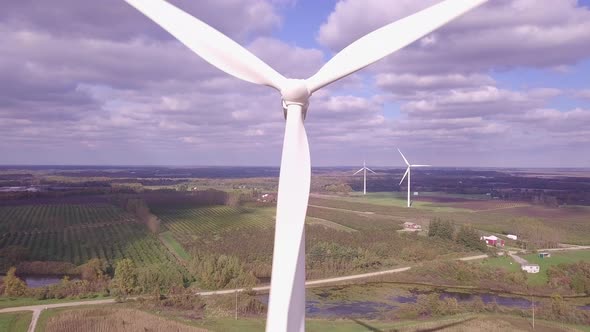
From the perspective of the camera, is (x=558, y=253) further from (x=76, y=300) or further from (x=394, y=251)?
(x=76, y=300)

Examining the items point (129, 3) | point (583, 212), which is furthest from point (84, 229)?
point (583, 212)

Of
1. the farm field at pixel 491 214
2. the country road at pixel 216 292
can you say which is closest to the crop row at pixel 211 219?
the country road at pixel 216 292

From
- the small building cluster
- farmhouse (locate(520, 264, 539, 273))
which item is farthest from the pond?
the small building cluster

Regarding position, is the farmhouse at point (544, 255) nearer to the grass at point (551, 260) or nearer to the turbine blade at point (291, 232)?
the grass at point (551, 260)

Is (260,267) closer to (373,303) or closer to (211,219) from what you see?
(373,303)

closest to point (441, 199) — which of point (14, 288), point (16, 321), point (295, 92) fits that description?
point (14, 288)

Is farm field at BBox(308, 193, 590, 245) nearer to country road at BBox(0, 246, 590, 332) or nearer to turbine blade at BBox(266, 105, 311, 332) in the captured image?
country road at BBox(0, 246, 590, 332)
